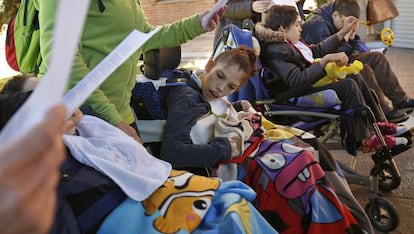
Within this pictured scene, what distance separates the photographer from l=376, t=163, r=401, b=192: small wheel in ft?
10.1

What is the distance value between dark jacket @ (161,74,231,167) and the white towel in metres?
0.31

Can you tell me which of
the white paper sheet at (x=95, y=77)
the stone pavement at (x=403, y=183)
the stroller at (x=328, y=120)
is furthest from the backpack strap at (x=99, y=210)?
the stone pavement at (x=403, y=183)

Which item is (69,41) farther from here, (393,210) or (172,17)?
(172,17)

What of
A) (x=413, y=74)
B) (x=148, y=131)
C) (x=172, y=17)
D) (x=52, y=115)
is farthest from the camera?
(x=172, y=17)

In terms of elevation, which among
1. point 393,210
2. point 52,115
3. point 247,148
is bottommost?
point 393,210

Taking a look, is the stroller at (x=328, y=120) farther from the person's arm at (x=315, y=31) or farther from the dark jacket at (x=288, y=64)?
the person's arm at (x=315, y=31)

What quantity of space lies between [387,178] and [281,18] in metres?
1.20

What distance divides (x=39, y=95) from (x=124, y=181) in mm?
988

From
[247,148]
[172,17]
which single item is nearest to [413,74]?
[247,148]

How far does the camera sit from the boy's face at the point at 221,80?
7.67 feet

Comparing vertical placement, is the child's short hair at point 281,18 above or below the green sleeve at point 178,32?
below

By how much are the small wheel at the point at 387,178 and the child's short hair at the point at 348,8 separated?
1.20m

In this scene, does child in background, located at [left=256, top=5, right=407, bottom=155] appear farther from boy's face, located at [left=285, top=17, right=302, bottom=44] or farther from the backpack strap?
the backpack strap

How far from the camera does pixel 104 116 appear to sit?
1772mm
